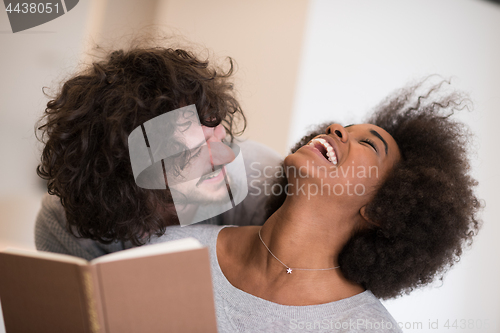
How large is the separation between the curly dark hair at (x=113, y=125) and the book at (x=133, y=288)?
0.48m

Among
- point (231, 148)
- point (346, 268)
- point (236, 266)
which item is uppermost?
point (231, 148)

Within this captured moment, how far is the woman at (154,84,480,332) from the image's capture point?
118 cm

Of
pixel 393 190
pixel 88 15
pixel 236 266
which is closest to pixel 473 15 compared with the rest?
pixel 393 190

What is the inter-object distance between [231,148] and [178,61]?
450mm

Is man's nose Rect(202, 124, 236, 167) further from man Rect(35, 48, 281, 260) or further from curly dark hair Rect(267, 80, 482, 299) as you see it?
curly dark hair Rect(267, 80, 482, 299)

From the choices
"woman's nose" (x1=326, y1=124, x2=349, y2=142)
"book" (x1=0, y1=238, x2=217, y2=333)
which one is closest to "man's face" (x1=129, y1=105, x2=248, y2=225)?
"woman's nose" (x1=326, y1=124, x2=349, y2=142)

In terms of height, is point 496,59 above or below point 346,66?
above

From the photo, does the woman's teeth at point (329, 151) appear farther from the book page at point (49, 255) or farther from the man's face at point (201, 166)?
the book page at point (49, 255)

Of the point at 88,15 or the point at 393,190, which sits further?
the point at 88,15

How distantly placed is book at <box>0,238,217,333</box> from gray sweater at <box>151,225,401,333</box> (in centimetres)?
51

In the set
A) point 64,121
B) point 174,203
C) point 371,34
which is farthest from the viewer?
point 371,34

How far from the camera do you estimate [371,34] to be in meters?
2.04

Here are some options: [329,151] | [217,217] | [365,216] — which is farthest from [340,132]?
[217,217]

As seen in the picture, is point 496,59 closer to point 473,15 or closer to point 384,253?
point 473,15
